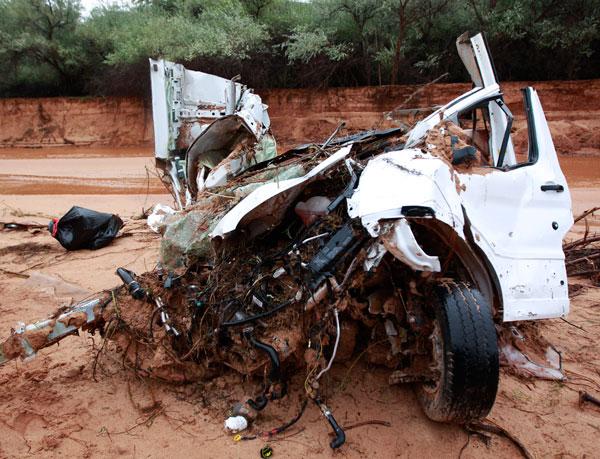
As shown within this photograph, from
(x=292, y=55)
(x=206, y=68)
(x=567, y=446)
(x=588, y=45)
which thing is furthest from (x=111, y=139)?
(x=567, y=446)

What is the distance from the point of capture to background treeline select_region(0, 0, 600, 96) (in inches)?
639

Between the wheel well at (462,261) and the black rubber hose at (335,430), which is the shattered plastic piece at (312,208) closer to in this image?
the wheel well at (462,261)

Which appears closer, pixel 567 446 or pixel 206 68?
pixel 567 446

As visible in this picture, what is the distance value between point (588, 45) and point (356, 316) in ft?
55.0

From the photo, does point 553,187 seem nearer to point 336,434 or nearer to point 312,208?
point 312,208

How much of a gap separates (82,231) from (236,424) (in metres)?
4.86

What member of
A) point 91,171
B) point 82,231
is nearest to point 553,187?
point 82,231

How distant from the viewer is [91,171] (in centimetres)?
1609

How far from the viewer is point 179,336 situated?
349 centimetres

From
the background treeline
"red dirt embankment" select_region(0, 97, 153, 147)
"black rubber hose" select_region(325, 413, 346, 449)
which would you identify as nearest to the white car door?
"black rubber hose" select_region(325, 413, 346, 449)

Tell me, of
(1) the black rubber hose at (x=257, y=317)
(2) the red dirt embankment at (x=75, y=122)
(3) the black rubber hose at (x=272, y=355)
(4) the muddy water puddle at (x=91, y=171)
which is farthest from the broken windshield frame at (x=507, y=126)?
(2) the red dirt embankment at (x=75, y=122)

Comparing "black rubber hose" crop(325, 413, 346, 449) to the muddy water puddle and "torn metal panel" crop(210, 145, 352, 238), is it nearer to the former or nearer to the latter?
"torn metal panel" crop(210, 145, 352, 238)

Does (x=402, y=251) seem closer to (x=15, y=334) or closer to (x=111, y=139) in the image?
(x=15, y=334)

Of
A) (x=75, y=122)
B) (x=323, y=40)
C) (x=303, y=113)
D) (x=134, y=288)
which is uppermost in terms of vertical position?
(x=323, y=40)
